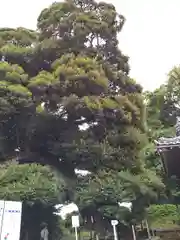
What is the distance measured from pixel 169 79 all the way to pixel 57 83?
12138 millimetres

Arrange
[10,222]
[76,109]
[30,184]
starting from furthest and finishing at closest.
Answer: [76,109] → [30,184] → [10,222]

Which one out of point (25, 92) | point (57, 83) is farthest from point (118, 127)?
point (25, 92)

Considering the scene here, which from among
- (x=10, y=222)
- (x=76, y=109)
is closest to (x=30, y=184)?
(x=76, y=109)

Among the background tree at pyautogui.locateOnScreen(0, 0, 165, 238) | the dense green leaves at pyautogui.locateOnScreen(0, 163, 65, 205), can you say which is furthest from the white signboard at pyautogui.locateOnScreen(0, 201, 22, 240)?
the background tree at pyautogui.locateOnScreen(0, 0, 165, 238)

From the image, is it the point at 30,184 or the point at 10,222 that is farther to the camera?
the point at 30,184

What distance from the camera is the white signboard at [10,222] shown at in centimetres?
607

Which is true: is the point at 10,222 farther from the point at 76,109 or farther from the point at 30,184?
→ the point at 76,109

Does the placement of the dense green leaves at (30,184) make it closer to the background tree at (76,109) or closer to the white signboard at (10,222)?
the background tree at (76,109)

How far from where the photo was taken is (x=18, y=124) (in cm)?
1619

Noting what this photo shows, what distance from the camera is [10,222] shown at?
6148mm

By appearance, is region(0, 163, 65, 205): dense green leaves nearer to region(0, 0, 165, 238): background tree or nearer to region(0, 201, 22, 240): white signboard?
region(0, 0, 165, 238): background tree

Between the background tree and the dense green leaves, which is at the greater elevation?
the background tree

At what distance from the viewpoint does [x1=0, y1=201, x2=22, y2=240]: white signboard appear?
19.9ft

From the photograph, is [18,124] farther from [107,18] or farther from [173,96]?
[173,96]
